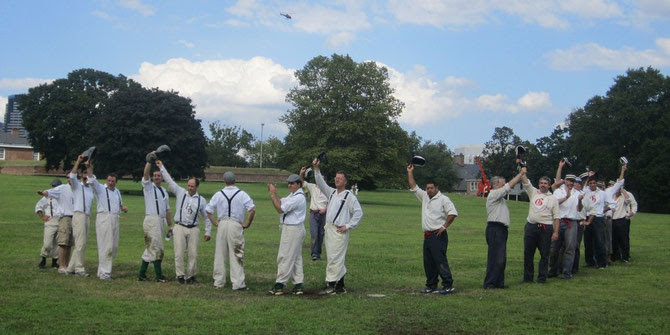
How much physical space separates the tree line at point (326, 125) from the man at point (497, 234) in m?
46.2

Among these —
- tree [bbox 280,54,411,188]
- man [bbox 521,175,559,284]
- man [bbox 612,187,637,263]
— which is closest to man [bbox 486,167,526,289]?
man [bbox 521,175,559,284]

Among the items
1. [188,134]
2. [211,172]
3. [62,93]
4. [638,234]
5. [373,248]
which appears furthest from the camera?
[211,172]

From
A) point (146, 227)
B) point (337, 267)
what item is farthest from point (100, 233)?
point (337, 267)

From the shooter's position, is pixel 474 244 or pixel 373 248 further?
pixel 474 244

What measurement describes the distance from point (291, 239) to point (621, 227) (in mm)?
10708

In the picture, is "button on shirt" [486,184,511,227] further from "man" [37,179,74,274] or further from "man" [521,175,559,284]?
"man" [37,179,74,274]

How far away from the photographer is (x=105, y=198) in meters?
13.0

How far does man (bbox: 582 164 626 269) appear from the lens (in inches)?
639

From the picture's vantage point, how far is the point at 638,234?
29.1 m

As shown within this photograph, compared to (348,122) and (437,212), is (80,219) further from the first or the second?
(348,122)

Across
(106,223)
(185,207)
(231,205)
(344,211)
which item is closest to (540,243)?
(344,211)

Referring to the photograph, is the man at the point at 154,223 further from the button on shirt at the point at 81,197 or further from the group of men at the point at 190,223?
the button on shirt at the point at 81,197

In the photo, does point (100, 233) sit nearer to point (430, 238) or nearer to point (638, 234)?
point (430, 238)

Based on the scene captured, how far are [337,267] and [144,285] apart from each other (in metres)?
3.65
